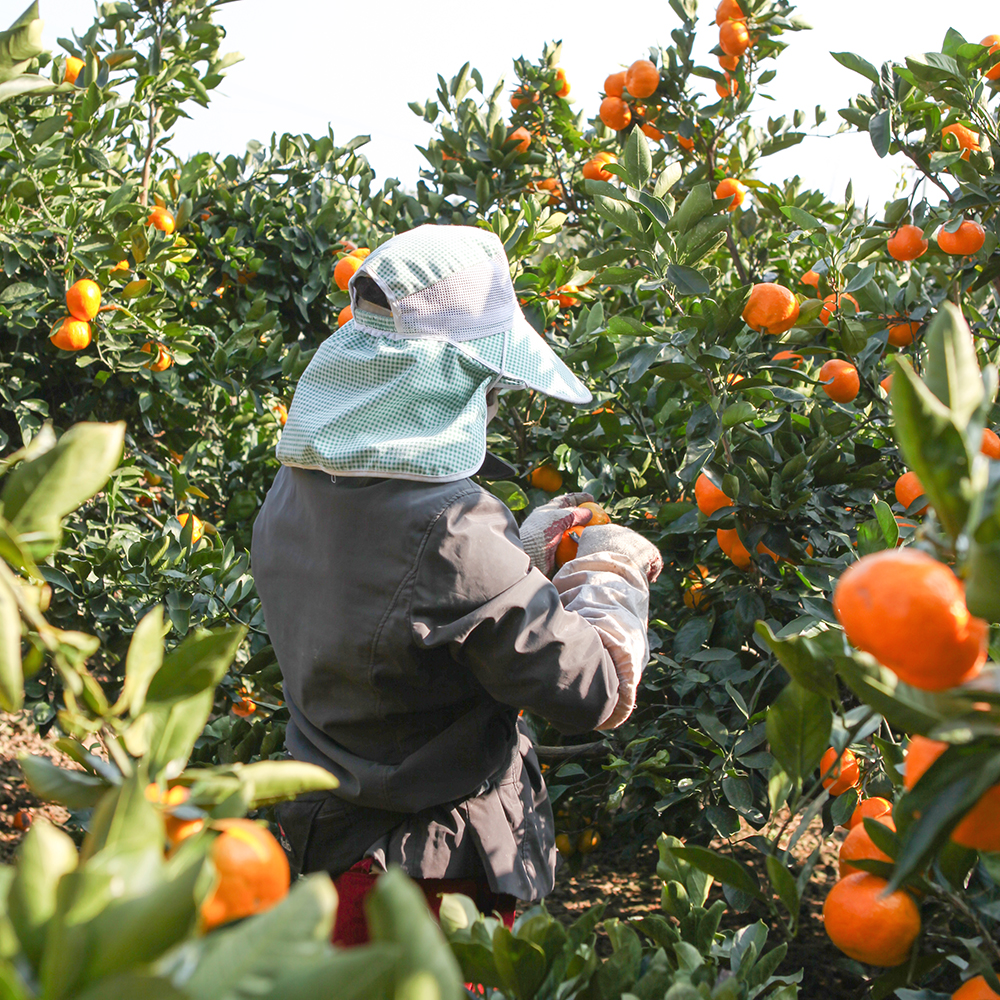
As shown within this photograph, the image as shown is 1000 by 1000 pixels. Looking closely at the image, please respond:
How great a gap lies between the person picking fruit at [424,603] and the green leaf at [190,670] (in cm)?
61

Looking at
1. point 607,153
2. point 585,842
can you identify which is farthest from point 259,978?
point 607,153

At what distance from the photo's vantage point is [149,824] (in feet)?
1.47

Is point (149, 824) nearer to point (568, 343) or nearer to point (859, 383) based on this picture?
point (859, 383)

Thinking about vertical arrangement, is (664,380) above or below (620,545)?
above

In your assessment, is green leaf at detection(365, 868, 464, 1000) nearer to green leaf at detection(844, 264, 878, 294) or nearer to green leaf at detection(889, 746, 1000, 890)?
green leaf at detection(889, 746, 1000, 890)

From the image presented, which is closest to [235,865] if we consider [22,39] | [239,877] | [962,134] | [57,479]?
[239,877]

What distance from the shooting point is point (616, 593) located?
4.69ft

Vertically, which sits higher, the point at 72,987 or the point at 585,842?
the point at 72,987

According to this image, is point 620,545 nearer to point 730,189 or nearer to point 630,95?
point 730,189

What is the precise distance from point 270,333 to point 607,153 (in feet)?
4.34

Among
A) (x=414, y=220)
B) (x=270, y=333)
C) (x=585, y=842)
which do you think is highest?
(x=414, y=220)

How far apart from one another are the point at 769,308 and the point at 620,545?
580 mm

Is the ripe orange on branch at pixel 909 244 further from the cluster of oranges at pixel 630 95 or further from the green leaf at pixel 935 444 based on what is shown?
the green leaf at pixel 935 444

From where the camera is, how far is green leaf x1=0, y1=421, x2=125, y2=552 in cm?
54
